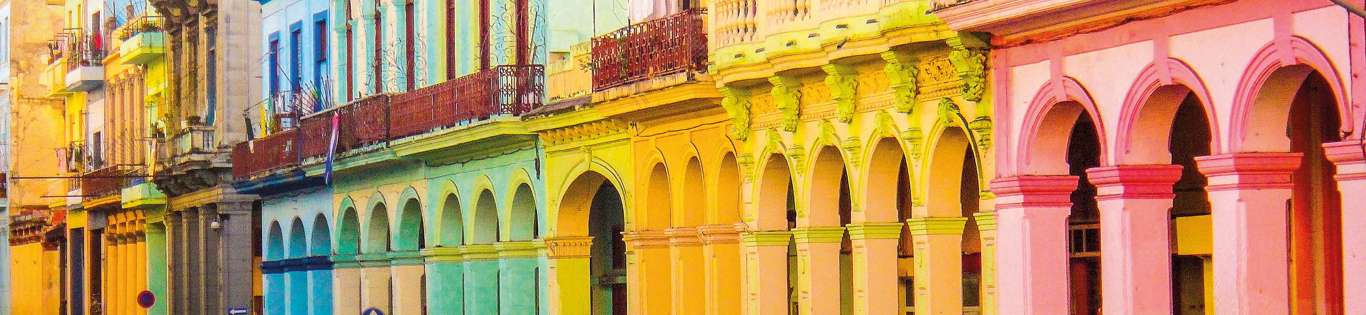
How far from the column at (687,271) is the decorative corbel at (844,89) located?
4.38 metres

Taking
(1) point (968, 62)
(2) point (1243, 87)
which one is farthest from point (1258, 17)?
(1) point (968, 62)

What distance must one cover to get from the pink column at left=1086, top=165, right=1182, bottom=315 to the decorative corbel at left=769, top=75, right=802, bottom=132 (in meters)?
5.21

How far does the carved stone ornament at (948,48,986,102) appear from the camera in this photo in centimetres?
1866

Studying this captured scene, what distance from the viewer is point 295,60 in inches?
1540

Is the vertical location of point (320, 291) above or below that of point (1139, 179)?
below

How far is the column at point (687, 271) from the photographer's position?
2505cm

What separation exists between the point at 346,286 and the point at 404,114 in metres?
5.95

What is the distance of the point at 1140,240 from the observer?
16953 mm

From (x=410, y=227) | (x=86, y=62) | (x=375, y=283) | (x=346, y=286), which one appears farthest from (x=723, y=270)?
(x=86, y=62)

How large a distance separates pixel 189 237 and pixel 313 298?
7746mm

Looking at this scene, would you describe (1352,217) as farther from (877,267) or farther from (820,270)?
(820,270)

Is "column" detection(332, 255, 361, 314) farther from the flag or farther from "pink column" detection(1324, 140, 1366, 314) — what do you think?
"pink column" detection(1324, 140, 1366, 314)

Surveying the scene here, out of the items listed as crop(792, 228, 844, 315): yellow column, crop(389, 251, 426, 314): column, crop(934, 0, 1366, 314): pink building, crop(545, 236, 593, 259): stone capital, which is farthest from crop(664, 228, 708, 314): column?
crop(389, 251, 426, 314): column

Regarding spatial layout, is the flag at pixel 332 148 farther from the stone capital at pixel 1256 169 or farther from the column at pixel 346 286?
the stone capital at pixel 1256 169
